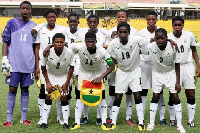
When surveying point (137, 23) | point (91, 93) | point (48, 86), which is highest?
point (137, 23)

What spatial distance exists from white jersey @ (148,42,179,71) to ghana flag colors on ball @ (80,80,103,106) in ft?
3.39

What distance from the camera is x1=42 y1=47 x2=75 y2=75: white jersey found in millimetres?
6055

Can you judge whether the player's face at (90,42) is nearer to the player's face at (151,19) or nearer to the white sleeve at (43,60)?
the white sleeve at (43,60)

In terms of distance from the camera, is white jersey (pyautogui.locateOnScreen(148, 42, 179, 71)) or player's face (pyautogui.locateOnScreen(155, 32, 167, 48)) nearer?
player's face (pyautogui.locateOnScreen(155, 32, 167, 48))

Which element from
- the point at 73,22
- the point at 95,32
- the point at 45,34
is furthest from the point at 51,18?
the point at 95,32

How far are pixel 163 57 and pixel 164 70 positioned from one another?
10.4 inches

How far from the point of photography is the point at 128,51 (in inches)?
240

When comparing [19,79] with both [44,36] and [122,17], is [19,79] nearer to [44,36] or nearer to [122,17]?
[44,36]

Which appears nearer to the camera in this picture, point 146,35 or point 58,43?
point 58,43

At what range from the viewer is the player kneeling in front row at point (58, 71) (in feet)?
19.9

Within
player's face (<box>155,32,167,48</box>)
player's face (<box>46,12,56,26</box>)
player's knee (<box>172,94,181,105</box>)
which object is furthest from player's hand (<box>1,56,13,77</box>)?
player's knee (<box>172,94,181,105</box>)

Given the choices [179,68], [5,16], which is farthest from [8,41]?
[5,16]

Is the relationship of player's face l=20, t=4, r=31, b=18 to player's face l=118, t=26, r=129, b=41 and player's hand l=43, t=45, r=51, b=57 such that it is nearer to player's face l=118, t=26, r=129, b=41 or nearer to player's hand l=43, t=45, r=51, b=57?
player's hand l=43, t=45, r=51, b=57

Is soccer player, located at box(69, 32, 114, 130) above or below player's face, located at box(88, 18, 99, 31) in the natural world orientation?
below
